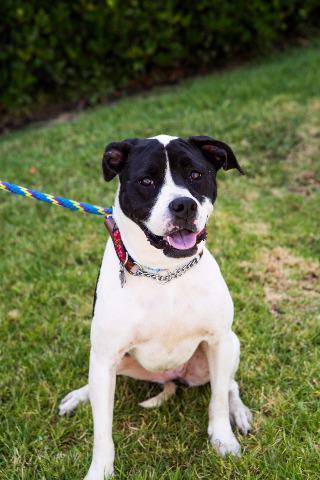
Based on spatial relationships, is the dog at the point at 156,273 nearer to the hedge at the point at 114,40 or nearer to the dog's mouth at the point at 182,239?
the dog's mouth at the point at 182,239

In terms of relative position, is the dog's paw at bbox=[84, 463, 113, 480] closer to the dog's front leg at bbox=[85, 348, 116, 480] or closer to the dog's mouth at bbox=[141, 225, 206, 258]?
the dog's front leg at bbox=[85, 348, 116, 480]

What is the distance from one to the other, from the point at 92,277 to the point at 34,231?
1003 millimetres

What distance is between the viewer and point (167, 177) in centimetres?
240

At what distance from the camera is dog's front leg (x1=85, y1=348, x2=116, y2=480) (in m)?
2.51

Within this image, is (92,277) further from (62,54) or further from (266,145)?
(62,54)

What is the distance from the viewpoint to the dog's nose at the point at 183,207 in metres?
2.26

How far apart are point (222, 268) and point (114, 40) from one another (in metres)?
4.92

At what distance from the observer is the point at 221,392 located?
8.88 feet

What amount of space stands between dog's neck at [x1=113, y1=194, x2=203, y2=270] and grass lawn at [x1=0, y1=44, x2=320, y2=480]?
0.89m

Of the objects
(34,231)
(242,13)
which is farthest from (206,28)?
(34,231)

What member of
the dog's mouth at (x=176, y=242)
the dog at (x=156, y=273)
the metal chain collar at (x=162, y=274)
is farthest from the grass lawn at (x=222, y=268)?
the dog's mouth at (x=176, y=242)

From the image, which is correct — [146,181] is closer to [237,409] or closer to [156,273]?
[156,273]

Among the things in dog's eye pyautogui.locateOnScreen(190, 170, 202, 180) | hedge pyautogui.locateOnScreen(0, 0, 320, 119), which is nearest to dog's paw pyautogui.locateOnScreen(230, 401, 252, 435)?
dog's eye pyautogui.locateOnScreen(190, 170, 202, 180)

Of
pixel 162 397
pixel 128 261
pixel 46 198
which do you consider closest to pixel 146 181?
pixel 128 261
